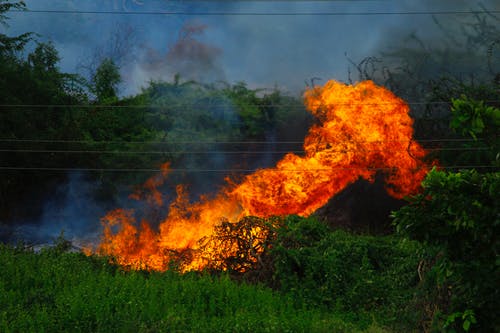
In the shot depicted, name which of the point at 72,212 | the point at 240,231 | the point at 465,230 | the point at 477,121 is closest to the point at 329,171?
the point at 240,231

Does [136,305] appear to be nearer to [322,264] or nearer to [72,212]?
[322,264]

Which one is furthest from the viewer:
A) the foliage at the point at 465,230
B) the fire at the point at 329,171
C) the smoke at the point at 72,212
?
the smoke at the point at 72,212

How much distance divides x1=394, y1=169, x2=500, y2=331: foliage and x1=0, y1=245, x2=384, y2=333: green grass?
335 cm

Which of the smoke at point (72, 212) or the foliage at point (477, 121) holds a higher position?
the smoke at point (72, 212)

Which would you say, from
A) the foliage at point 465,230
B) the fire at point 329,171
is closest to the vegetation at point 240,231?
the foliage at point 465,230

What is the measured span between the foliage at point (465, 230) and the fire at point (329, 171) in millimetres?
13415

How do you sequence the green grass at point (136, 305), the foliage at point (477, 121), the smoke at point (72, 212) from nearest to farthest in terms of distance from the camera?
the foliage at point (477, 121)
the green grass at point (136, 305)
the smoke at point (72, 212)

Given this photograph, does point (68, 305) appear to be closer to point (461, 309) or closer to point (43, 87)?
point (461, 309)

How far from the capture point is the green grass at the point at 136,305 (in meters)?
10.8

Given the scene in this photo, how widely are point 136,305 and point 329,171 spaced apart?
11.7 meters

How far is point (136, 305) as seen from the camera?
11812 millimetres

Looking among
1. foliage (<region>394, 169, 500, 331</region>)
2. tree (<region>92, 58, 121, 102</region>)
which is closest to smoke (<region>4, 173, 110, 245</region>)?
tree (<region>92, 58, 121, 102</region>)

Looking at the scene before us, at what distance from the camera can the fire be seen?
72.0 feet

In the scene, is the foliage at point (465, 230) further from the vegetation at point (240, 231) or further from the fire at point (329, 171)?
the fire at point (329, 171)
